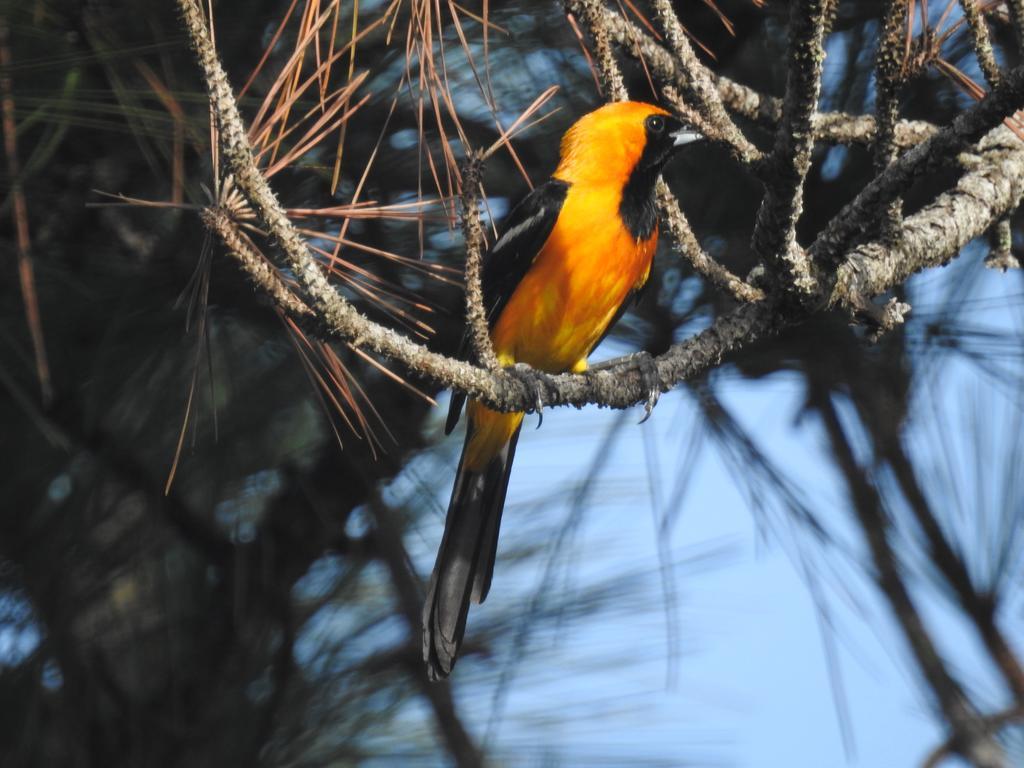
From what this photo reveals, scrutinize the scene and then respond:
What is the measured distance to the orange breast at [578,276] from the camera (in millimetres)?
2721

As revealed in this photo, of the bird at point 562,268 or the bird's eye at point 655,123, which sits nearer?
the bird at point 562,268

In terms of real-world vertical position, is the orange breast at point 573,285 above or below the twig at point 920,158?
below

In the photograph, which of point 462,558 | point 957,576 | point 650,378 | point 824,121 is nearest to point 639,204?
point 824,121

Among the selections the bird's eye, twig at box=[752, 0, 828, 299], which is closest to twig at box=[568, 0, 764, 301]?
twig at box=[752, 0, 828, 299]

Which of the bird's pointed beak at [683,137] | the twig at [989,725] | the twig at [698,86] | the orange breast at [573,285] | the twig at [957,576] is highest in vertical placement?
the twig at [698,86]

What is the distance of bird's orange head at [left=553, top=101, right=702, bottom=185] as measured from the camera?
2664mm

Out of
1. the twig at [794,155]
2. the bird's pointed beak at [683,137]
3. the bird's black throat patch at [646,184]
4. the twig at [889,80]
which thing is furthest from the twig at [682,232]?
the bird's black throat patch at [646,184]

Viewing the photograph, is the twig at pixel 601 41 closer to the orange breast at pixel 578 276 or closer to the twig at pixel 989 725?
the orange breast at pixel 578 276

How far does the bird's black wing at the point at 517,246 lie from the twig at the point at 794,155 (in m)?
0.91

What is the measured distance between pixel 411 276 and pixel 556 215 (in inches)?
15.1

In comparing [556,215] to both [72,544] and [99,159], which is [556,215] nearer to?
[99,159]

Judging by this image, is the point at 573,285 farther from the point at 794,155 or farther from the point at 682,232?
the point at 794,155

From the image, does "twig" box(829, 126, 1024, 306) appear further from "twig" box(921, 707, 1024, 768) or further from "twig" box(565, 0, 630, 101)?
"twig" box(921, 707, 1024, 768)

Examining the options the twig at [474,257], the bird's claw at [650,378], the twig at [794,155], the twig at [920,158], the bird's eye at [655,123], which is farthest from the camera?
the bird's eye at [655,123]
